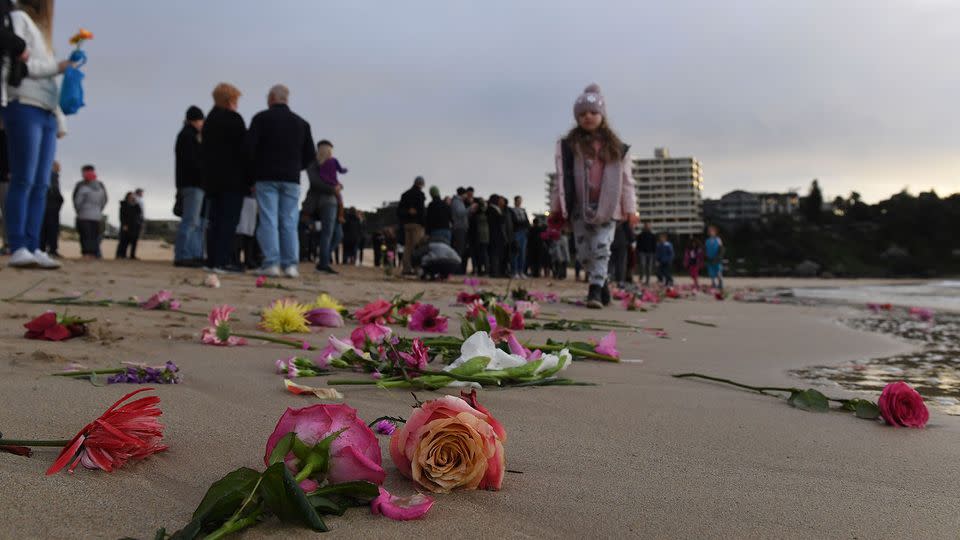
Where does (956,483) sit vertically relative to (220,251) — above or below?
below

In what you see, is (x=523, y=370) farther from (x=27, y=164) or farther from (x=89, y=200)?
(x=89, y=200)

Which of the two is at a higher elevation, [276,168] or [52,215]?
[276,168]

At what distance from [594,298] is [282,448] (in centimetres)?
497

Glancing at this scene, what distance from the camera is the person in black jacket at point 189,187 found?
8.17 m

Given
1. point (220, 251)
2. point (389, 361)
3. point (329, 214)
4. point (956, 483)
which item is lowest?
point (956, 483)

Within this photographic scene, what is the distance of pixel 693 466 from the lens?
1307 mm

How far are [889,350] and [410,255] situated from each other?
8.31 meters

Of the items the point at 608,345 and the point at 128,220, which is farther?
the point at 128,220

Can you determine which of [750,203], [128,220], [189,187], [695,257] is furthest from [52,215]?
Answer: [750,203]

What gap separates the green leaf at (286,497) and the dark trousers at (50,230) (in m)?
11.6

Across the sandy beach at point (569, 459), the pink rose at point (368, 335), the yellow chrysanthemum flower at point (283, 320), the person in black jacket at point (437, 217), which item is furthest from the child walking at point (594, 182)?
the person in black jacket at point (437, 217)

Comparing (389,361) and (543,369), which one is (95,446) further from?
(543,369)

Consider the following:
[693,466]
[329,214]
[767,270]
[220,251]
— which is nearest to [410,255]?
[329,214]

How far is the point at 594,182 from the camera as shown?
5.91m
